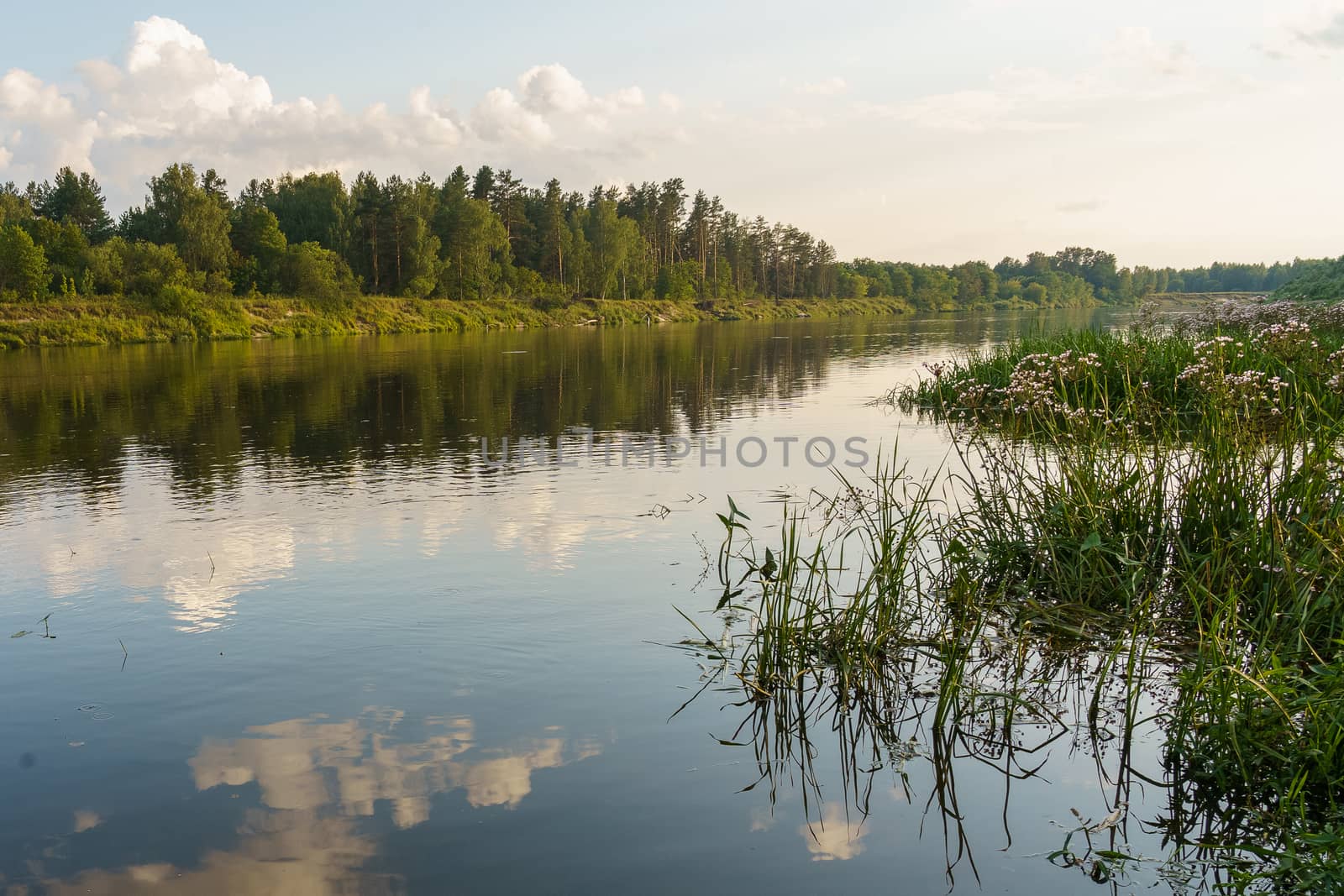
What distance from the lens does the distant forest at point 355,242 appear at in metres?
73.1

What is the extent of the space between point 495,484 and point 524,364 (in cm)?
2718

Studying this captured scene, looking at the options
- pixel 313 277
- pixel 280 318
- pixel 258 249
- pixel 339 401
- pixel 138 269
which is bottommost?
pixel 339 401

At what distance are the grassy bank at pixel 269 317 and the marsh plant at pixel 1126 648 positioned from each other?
6462 centimetres

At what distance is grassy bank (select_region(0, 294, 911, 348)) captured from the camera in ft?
202

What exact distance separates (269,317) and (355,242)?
2414cm

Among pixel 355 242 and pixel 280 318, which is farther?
pixel 355 242

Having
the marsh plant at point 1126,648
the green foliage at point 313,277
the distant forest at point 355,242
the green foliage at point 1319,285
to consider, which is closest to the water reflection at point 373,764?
the marsh plant at point 1126,648

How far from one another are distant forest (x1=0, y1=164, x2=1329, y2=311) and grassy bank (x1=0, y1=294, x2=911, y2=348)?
2.51 meters

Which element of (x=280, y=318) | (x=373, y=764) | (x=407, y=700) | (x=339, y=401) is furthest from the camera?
(x=280, y=318)

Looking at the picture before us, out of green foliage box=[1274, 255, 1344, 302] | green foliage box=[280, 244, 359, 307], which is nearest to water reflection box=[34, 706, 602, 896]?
green foliage box=[1274, 255, 1344, 302]

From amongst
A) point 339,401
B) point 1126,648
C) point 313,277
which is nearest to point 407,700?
point 1126,648

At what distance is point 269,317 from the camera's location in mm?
73812

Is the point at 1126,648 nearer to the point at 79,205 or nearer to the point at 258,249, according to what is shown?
the point at 258,249

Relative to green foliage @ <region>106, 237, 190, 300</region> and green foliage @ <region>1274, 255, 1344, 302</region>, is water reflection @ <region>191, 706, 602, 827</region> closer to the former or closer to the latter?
green foliage @ <region>1274, 255, 1344, 302</region>
